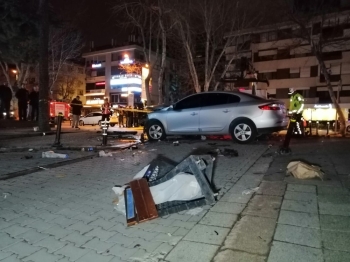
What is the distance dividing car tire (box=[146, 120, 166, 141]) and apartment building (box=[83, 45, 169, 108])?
39.7 m

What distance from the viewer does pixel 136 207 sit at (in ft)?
10.6

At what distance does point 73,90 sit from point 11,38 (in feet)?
127

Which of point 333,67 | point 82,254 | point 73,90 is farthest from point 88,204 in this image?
point 73,90

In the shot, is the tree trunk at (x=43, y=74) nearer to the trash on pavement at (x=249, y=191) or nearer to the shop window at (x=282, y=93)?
the trash on pavement at (x=249, y=191)

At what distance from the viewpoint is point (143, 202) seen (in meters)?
3.30

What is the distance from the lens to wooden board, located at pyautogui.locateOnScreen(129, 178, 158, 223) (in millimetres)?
3204

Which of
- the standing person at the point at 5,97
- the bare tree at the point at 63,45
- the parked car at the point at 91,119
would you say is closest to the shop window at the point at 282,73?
the parked car at the point at 91,119

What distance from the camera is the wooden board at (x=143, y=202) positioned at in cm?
320

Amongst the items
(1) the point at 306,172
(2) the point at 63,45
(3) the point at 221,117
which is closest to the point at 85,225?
(1) the point at 306,172

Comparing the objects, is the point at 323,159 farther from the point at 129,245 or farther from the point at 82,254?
the point at 82,254

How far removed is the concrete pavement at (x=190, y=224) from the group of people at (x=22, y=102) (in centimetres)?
1303

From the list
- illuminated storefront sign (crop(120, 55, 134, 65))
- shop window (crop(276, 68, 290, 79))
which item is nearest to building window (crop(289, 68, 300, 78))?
shop window (crop(276, 68, 290, 79))

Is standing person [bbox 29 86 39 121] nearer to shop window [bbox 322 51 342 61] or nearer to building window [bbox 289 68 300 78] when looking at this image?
building window [bbox 289 68 300 78]

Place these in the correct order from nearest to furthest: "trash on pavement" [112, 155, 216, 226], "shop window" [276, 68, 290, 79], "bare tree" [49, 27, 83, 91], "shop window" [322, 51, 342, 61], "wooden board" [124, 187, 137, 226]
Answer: "wooden board" [124, 187, 137, 226] → "trash on pavement" [112, 155, 216, 226] → "bare tree" [49, 27, 83, 91] → "shop window" [322, 51, 342, 61] → "shop window" [276, 68, 290, 79]
